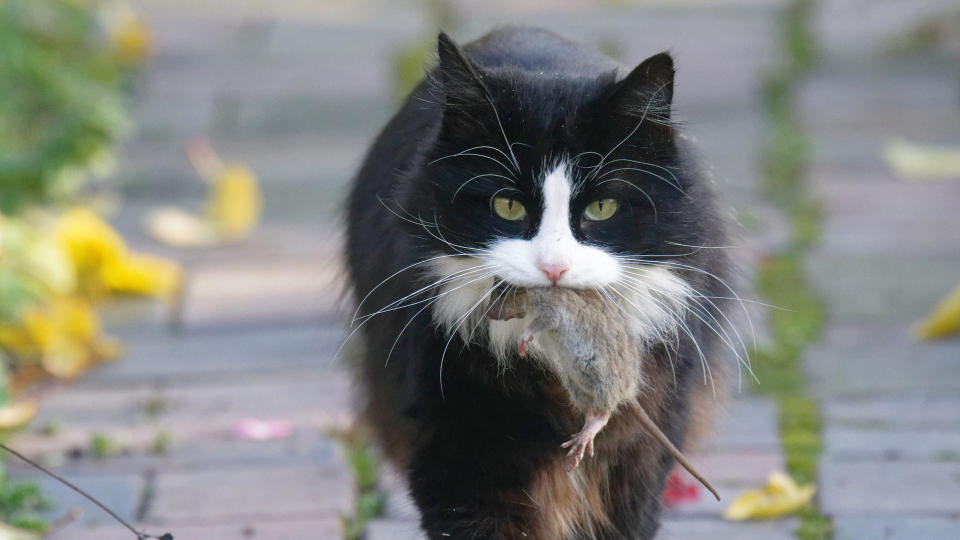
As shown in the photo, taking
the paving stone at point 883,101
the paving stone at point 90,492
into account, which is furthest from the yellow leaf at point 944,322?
the paving stone at point 90,492

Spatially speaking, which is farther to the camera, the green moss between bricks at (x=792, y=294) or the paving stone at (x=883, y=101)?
the paving stone at (x=883, y=101)

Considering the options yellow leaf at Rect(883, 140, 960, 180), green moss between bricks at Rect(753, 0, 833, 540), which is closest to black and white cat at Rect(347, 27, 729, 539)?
green moss between bricks at Rect(753, 0, 833, 540)

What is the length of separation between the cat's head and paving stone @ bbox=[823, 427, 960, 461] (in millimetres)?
1087

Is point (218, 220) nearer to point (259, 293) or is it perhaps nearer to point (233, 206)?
point (233, 206)

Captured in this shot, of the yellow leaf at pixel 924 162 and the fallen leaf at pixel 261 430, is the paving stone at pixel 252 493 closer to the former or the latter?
the fallen leaf at pixel 261 430

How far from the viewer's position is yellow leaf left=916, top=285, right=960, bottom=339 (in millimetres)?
3727

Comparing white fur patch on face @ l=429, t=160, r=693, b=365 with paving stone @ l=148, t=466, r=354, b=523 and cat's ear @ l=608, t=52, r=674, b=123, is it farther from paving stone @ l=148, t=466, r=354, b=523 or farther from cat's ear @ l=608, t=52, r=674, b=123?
paving stone @ l=148, t=466, r=354, b=523

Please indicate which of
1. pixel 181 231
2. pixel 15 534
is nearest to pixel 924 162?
pixel 181 231

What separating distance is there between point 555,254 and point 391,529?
3.46 ft

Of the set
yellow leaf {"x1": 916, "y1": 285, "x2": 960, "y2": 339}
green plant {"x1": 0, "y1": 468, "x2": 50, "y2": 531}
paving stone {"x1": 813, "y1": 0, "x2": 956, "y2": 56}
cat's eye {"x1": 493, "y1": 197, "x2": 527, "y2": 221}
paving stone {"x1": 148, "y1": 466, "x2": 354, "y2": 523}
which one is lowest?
green plant {"x1": 0, "y1": 468, "x2": 50, "y2": 531}

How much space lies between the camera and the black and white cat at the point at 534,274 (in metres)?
2.16

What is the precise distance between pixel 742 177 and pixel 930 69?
1.67m

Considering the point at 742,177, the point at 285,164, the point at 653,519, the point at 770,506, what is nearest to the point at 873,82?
the point at 742,177

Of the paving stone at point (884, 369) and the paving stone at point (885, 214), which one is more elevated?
the paving stone at point (885, 214)
